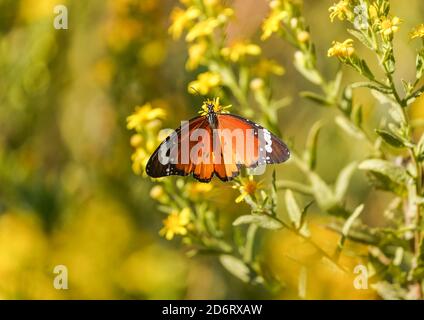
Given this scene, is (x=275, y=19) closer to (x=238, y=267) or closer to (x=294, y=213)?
(x=294, y=213)

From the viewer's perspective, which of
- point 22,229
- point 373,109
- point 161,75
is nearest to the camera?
point 373,109

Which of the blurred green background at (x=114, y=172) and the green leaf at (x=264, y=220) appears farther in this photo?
the blurred green background at (x=114, y=172)

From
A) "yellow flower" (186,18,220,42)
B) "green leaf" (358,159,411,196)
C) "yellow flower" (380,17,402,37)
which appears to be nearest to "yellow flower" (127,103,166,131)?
"yellow flower" (186,18,220,42)

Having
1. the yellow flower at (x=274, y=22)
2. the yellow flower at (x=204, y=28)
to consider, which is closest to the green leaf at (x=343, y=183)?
the yellow flower at (x=274, y=22)

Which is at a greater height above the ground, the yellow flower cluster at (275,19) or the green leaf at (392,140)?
the yellow flower cluster at (275,19)

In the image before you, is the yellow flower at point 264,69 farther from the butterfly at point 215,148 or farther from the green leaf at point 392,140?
the green leaf at point 392,140

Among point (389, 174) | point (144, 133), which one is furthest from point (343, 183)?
point (144, 133)
